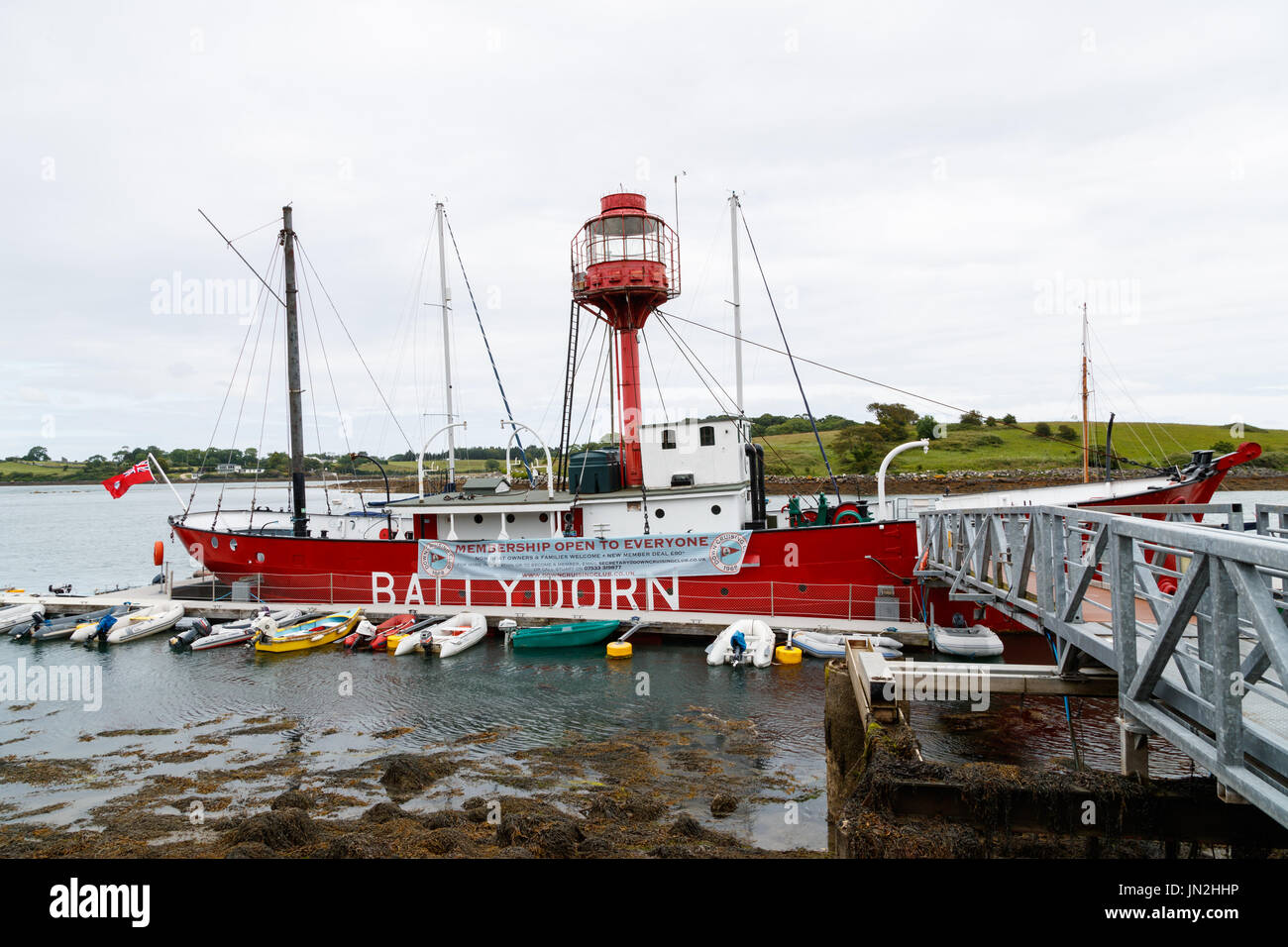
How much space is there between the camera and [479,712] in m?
16.5

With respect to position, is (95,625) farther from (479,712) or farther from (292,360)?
(479,712)

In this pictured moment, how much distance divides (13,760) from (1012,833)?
679 inches

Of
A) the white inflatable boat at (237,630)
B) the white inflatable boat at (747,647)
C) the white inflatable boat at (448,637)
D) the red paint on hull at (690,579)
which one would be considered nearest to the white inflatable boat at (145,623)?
the white inflatable boat at (237,630)

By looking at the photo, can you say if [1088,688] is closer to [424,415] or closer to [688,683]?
[688,683]

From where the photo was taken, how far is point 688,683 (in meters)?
17.9

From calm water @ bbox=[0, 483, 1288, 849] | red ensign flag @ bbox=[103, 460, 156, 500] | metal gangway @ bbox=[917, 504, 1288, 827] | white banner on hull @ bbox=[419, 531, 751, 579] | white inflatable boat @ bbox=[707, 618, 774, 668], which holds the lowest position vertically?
calm water @ bbox=[0, 483, 1288, 849]

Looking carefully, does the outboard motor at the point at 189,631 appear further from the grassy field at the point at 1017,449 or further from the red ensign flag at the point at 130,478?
the grassy field at the point at 1017,449

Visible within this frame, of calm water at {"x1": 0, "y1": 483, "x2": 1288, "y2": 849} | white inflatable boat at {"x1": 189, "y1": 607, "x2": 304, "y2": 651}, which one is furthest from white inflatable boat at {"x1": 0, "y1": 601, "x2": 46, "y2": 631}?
white inflatable boat at {"x1": 189, "y1": 607, "x2": 304, "y2": 651}

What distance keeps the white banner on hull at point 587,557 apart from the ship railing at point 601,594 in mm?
350

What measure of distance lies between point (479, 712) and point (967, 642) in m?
11.5

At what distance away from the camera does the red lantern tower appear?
77.7ft

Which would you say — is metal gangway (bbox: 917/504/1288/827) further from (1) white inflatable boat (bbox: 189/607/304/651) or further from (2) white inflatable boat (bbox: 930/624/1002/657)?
(1) white inflatable boat (bbox: 189/607/304/651)

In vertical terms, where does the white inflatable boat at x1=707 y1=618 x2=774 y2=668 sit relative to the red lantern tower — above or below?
below

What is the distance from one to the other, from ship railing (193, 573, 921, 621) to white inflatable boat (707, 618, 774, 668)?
5.37ft
